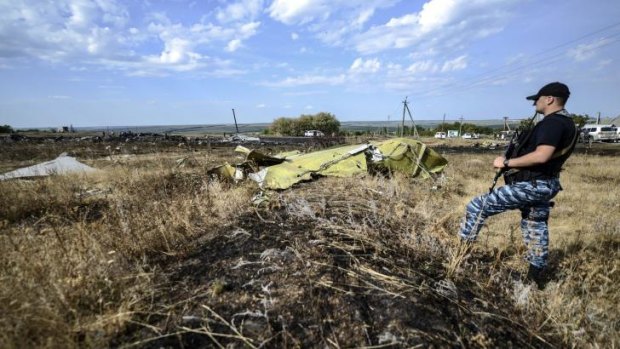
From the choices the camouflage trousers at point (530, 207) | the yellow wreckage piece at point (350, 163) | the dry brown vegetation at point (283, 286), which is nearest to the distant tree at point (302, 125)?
the yellow wreckage piece at point (350, 163)

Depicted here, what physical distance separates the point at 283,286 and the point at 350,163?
18.1 feet

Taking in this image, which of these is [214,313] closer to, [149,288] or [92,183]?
[149,288]

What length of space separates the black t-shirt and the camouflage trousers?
0.12 metres

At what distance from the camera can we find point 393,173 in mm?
8500

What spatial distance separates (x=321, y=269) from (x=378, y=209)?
204 cm

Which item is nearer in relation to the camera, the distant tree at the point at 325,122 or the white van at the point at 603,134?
the white van at the point at 603,134

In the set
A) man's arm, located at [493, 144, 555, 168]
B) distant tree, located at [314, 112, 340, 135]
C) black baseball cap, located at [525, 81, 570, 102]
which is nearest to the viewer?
man's arm, located at [493, 144, 555, 168]

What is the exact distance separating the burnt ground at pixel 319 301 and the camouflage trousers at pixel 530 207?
0.59 m

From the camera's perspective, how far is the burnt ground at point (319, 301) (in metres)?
2.05

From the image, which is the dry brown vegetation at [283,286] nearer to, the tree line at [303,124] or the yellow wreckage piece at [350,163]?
the yellow wreckage piece at [350,163]

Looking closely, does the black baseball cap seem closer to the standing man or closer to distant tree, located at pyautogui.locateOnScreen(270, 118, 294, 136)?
the standing man

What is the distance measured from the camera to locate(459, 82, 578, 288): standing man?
9.84 ft

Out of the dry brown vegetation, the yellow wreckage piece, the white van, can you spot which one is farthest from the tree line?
the dry brown vegetation

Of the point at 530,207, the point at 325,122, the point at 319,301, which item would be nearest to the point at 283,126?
the point at 325,122
